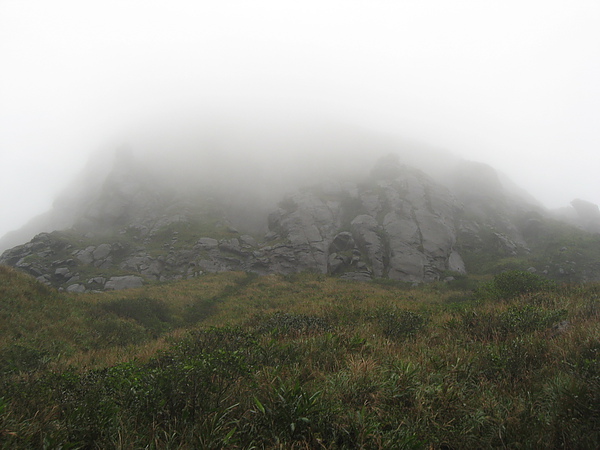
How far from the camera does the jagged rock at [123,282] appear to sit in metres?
33.6

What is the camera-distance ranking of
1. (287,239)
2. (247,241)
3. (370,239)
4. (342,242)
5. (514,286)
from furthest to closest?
(247,241)
(287,239)
(342,242)
(370,239)
(514,286)

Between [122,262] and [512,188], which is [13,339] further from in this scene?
[512,188]

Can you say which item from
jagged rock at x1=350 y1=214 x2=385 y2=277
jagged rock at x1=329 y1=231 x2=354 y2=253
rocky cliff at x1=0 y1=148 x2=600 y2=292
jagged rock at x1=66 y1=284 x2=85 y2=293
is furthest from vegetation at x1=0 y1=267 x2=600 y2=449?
jagged rock at x1=329 y1=231 x2=354 y2=253

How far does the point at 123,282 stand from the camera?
1369 inches

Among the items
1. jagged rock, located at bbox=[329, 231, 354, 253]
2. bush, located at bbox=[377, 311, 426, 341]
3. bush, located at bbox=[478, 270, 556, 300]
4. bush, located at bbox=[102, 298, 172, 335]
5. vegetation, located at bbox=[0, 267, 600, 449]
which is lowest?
jagged rock, located at bbox=[329, 231, 354, 253]

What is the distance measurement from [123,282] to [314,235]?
1177 inches

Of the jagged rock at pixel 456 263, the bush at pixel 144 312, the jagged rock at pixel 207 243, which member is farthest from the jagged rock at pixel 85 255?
the jagged rock at pixel 456 263

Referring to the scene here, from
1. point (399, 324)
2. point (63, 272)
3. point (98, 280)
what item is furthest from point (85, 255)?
point (399, 324)

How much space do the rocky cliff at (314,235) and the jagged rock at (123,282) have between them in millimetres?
113

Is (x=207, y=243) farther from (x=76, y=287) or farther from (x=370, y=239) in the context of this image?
(x=370, y=239)

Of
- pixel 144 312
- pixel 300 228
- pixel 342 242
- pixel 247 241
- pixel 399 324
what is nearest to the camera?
pixel 399 324

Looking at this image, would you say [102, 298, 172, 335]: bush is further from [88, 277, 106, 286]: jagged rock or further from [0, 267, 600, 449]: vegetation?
[88, 277, 106, 286]: jagged rock

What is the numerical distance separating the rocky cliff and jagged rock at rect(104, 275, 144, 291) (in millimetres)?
113

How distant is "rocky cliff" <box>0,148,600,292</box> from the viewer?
4006cm
